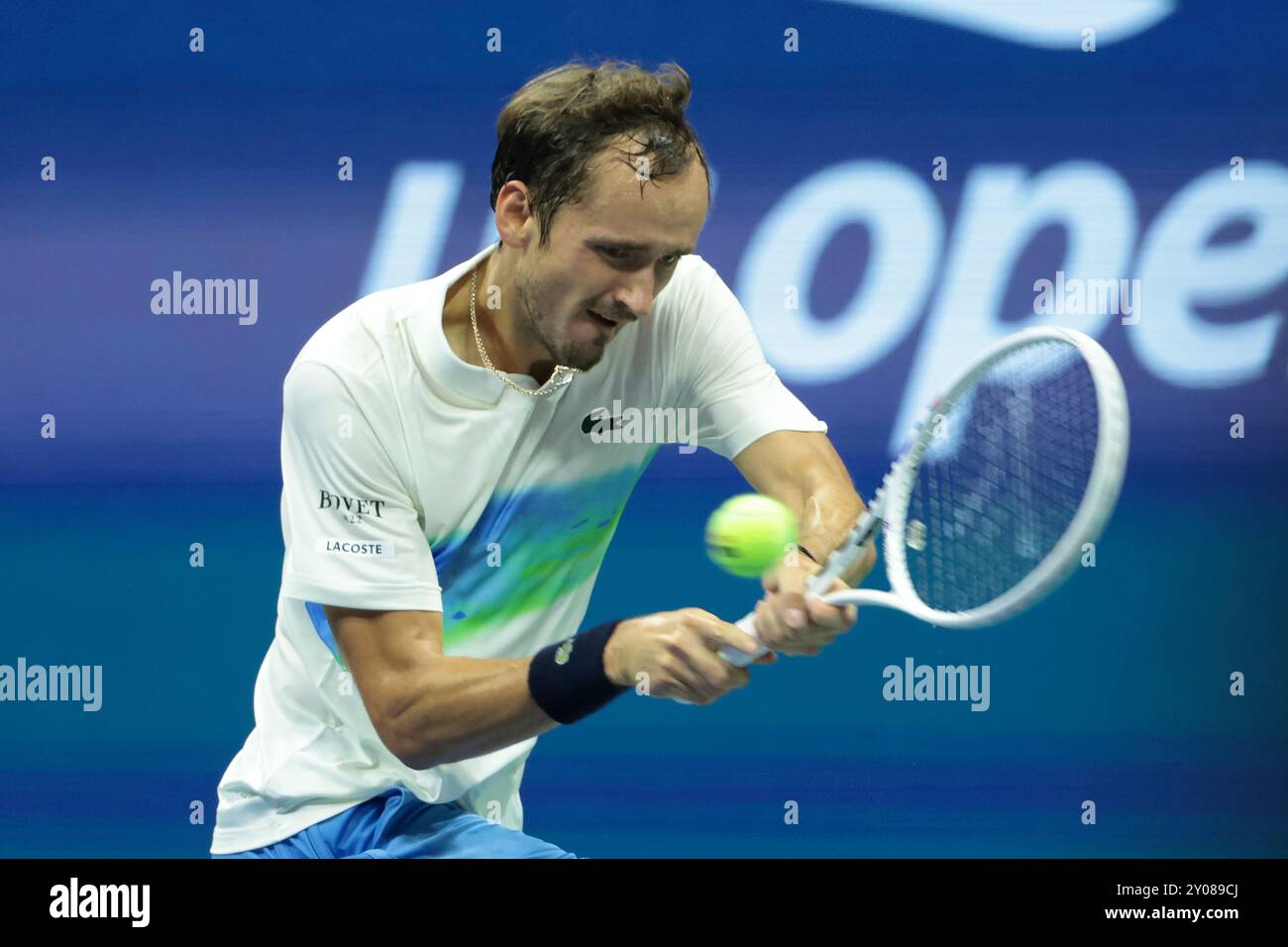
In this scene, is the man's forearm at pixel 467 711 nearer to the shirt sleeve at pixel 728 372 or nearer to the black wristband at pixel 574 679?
the black wristband at pixel 574 679

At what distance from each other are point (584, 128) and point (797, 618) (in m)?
0.91

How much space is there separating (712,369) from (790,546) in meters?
0.46

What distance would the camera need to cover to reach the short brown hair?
245 centimetres

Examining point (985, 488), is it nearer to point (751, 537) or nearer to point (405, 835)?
point (751, 537)

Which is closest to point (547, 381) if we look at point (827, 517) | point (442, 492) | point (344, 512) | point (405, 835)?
point (442, 492)

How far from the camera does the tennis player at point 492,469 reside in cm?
241

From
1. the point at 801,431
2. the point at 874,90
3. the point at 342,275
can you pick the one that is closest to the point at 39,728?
the point at 342,275

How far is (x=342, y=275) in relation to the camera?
13.3 ft

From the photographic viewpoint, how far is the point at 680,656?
2.12m

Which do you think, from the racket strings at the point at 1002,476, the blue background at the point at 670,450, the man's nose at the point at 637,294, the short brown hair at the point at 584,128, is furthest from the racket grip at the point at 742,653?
the blue background at the point at 670,450

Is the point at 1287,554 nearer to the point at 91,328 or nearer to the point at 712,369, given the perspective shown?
the point at 712,369

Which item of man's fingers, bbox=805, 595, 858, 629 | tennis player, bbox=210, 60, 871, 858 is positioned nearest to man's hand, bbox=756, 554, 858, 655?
man's fingers, bbox=805, 595, 858, 629

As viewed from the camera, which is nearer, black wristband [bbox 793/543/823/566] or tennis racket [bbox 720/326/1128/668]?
tennis racket [bbox 720/326/1128/668]

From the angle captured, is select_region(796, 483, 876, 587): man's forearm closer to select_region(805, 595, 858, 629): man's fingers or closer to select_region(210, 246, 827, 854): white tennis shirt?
select_region(210, 246, 827, 854): white tennis shirt
